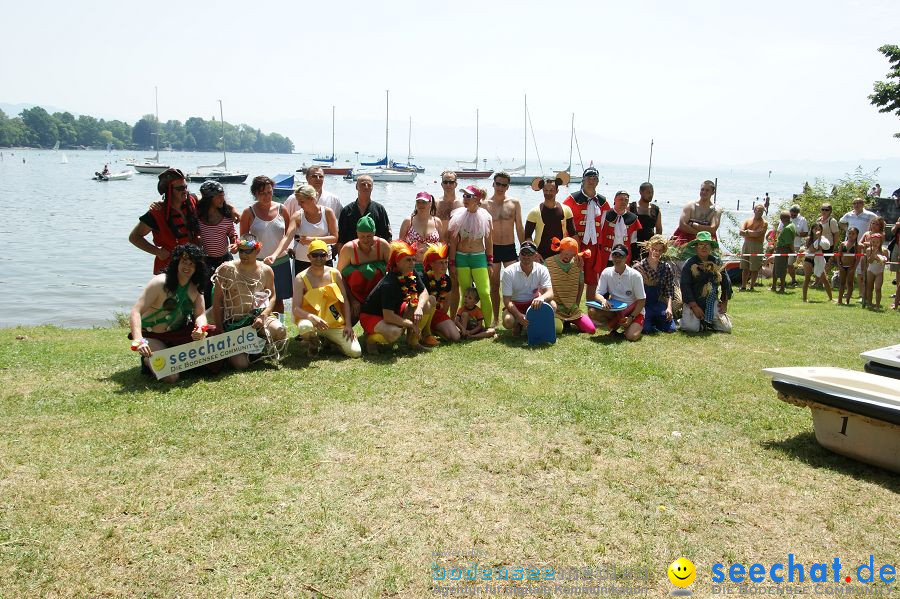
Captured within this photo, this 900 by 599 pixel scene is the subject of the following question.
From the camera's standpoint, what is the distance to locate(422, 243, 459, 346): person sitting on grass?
305 inches

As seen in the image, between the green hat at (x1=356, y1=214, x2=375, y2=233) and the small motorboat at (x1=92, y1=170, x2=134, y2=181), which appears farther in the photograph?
the small motorboat at (x1=92, y1=170, x2=134, y2=181)

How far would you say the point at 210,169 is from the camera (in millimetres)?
63625

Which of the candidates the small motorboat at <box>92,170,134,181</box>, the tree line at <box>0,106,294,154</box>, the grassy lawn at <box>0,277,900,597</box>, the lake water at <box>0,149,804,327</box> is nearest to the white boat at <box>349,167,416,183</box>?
the lake water at <box>0,149,804,327</box>

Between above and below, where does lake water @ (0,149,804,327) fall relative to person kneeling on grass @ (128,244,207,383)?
below

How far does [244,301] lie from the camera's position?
6.74 meters

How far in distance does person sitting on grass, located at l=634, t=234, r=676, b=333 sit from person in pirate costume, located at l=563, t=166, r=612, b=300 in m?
0.80

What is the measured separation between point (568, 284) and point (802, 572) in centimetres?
525

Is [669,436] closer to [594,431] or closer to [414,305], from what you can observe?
[594,431]

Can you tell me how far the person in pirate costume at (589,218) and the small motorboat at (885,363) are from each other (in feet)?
13.7

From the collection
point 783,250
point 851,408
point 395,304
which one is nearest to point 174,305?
point 395,304

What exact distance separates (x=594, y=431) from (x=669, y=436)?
553 millimetres

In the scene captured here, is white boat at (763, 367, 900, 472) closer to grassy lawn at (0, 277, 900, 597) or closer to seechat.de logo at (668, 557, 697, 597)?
grassy lawn at (0, 277, 900, 597)

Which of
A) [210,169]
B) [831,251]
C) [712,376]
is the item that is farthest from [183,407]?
[210,169]

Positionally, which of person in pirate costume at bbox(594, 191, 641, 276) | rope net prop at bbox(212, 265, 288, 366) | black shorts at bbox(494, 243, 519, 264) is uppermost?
person in pirate costume at bbox(594, 191, 641, 276)
